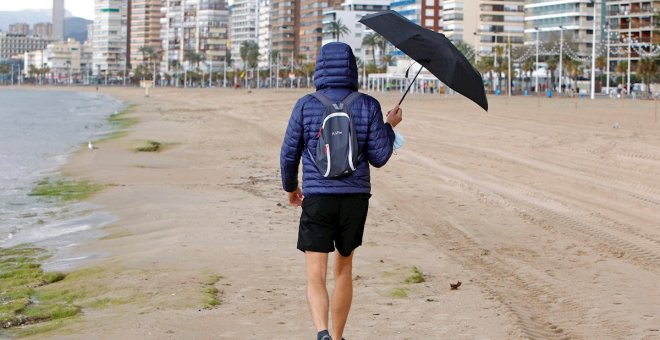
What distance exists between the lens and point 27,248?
10984 mm

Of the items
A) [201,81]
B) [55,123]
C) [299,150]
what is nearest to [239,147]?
[299,150]

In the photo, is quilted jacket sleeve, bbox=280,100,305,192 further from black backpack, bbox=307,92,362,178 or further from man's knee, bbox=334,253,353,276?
man's knee, bbox=334,253,353,276

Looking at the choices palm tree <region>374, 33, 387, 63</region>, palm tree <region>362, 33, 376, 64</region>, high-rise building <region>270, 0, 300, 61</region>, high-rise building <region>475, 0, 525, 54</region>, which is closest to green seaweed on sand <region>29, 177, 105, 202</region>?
high-rise building <region>475, 0, 525, 54</region>

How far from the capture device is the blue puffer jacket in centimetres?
505

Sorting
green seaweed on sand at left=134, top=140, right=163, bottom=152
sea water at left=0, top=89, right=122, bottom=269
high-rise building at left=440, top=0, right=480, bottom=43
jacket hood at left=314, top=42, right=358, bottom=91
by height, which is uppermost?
high-rise building at left=440, top=0, right=480, bottom=43

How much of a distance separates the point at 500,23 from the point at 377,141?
129678 mm

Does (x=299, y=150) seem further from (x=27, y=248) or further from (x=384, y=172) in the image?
(x=384, y=172)

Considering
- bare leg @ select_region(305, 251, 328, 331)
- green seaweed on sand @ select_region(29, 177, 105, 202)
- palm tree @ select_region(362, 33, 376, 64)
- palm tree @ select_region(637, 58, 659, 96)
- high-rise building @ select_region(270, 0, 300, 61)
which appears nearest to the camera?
bare leg @ select_region(305, 251, 328, 331)

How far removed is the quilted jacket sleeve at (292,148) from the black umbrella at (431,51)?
640mm

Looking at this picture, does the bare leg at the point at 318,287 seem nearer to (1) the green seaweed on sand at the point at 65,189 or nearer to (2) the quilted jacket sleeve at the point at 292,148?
(2) the quilted jacket sleeve at the point at 292,148

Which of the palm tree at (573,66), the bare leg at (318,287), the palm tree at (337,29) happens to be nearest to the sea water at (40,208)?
the bare leg at (318,287)

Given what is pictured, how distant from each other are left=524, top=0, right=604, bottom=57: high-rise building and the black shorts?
10716cm

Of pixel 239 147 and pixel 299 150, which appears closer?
pixel 299 150

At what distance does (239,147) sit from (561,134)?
7.85m
